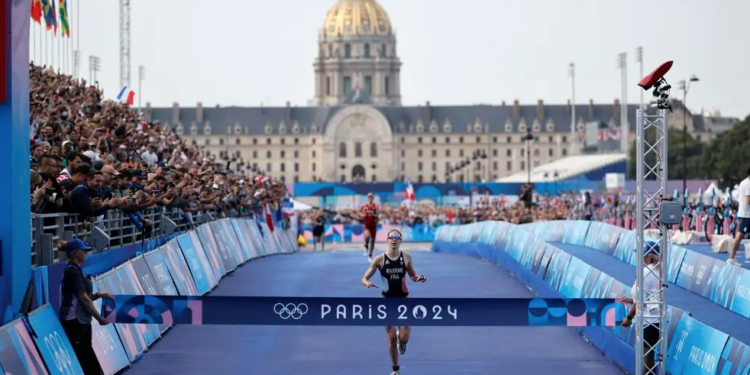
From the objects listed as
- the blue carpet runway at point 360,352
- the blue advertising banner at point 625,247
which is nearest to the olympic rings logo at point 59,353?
the blue carpet runway at point 360,352

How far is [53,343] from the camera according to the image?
1254cm

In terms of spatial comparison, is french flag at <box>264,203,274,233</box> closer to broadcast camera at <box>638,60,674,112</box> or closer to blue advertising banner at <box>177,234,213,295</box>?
blue advertising banner at <box>177,234,213,295</box>

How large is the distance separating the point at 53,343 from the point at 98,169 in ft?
13.0

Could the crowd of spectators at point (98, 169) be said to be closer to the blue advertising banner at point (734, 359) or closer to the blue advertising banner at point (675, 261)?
the blue advertising banner at point (734, 359)

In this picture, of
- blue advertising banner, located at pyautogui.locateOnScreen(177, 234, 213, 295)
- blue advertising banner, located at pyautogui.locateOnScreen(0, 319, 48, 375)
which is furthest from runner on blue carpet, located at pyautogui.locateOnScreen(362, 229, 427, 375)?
blue advertising banner, located at pyautogui.locateOnScreen(177, 234, 213, 295)

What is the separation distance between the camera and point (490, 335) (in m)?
18.8

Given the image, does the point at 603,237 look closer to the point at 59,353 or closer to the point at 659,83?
the point at 659,83

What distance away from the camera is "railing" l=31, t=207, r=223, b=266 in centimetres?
1424

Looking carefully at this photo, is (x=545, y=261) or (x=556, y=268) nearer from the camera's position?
(x=556, y=268)

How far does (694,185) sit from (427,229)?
1138 inches

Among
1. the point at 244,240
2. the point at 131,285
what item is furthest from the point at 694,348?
the point at 244,240

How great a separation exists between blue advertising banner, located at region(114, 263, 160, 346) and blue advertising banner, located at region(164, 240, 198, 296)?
2.12m

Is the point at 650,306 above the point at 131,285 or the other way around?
the other way around

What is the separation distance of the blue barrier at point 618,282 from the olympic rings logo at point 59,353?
18.4 ft
